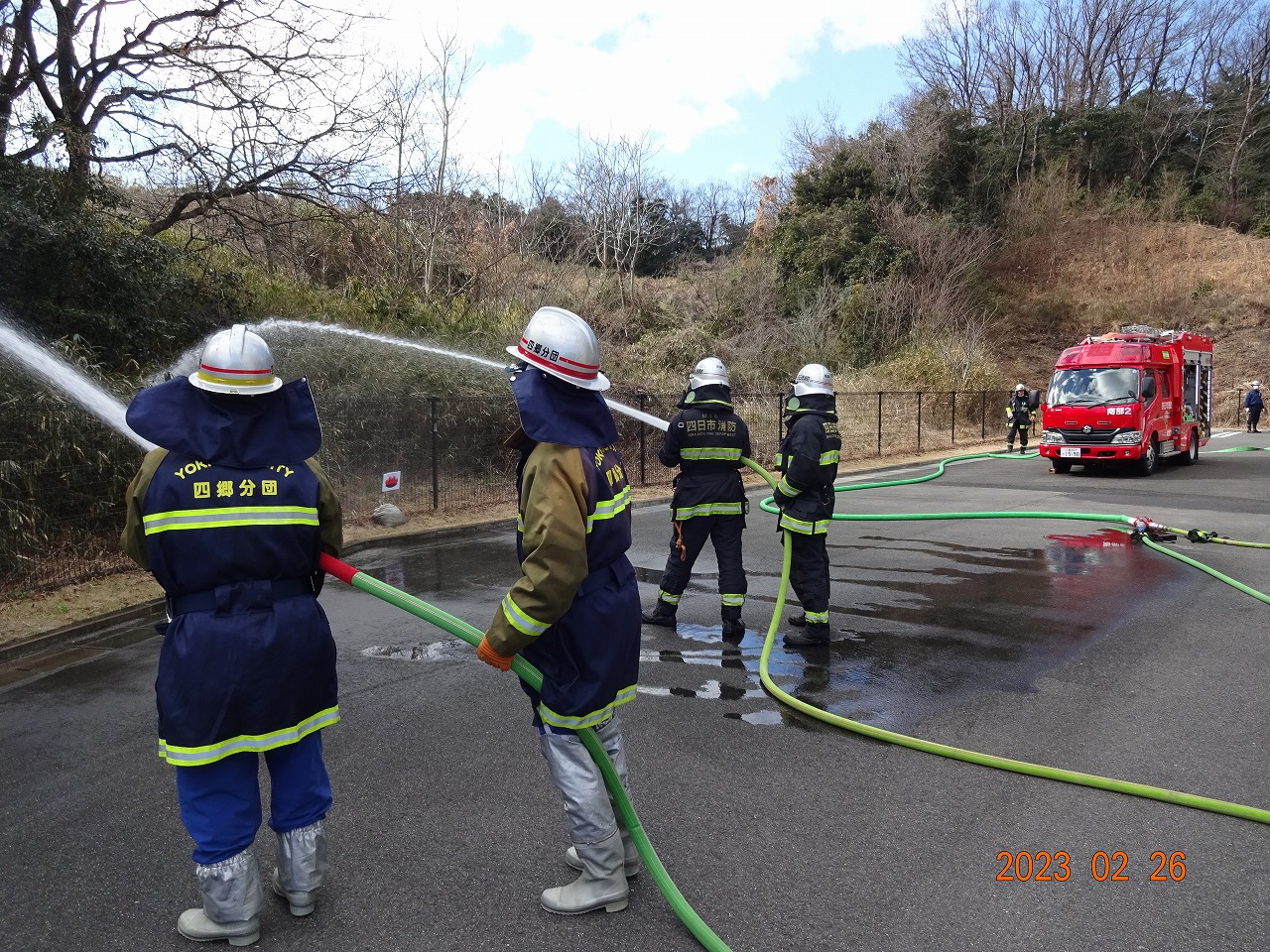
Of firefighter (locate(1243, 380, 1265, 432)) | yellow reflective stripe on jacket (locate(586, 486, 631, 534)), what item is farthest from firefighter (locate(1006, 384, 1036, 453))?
yellow reflective stripe on jacket (locate(586, 486, 631, 534))

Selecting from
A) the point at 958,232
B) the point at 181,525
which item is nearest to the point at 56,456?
the point at 181,525

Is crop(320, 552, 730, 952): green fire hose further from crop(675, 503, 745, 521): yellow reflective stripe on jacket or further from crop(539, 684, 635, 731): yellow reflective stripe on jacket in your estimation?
crop(675, 503, 745, 521): yellow reflective stripe on jacket

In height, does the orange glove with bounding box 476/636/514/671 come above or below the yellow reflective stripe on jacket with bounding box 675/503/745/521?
below

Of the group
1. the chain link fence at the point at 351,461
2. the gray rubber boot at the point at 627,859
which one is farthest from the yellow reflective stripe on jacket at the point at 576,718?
the chain link fence at the point at 351,461

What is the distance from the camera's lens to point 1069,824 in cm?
336

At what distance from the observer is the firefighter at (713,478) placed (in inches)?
233

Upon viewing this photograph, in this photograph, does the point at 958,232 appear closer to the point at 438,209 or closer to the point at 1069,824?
the point at 438,209

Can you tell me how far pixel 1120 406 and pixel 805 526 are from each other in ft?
42.9

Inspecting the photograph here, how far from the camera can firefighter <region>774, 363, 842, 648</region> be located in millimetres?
5750

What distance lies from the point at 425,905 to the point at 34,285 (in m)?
9.25

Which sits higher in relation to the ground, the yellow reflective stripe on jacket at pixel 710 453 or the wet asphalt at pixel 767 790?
the yellow reflective stripe on jacket at pixel 710 453

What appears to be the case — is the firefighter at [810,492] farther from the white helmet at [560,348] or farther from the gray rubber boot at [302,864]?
the gray rubber boot at [302,864]

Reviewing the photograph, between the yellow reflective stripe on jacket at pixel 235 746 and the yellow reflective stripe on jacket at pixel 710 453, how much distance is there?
141 inches

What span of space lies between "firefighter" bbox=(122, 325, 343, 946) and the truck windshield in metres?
16.9
